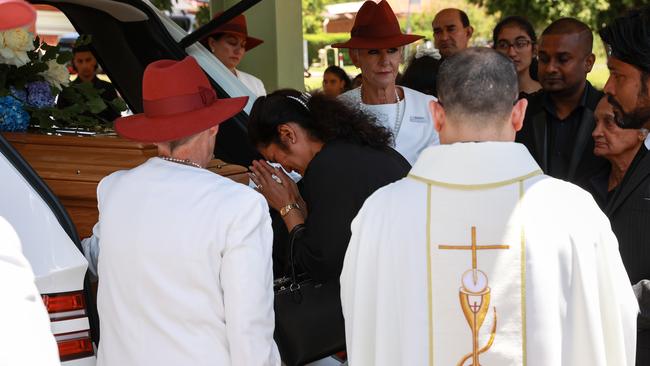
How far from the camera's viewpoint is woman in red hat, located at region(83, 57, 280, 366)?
2.48 meters

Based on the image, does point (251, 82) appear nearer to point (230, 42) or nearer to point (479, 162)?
point (230, 42)

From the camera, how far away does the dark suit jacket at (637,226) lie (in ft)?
8.98

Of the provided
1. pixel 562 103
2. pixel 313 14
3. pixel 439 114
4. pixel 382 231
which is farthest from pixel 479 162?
pixel 313 14

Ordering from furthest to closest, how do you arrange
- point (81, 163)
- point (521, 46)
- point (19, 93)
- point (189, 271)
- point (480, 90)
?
point (521, 46), point (19, 93), point (81, 163), point (189, 271), point (480, 90)

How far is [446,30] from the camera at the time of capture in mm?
6262

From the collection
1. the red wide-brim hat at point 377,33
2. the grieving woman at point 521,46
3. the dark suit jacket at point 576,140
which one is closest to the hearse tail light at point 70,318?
the dark suit jacket at point 576,140

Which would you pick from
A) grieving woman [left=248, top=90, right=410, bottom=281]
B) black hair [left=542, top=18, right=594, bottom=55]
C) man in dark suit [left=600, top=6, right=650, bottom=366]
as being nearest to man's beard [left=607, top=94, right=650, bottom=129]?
man in dark suit [left=600, top=6, right=650, bottom=366]

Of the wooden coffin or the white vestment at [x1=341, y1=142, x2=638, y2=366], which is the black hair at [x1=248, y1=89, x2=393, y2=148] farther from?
the white vestment at [x1=341, y1=142, x2=638, y2=366]

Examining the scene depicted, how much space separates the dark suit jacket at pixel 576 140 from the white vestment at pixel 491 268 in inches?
62.7

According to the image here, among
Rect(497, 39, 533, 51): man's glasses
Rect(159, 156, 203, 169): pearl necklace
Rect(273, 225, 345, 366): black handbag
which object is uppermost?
Rect(497, 39, 533, 51): man's glasses

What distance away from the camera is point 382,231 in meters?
2.21

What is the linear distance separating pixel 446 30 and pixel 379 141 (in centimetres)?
323

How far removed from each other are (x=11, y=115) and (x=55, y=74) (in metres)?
0.34

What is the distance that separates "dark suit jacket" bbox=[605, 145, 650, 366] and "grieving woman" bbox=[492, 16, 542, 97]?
2391 millimetres
